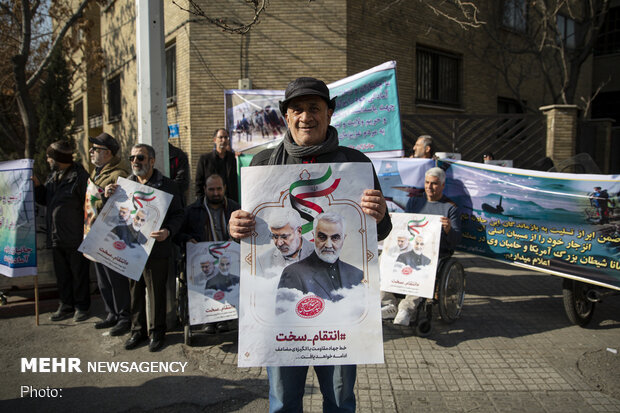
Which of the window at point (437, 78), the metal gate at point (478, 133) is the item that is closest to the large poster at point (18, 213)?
the metal gate at point (478, 133)

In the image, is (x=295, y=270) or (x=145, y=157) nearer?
(x=295, y=270)

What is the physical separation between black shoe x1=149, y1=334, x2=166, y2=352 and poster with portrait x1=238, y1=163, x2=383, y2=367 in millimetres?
2720

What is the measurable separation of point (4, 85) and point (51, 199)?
11.4 meters

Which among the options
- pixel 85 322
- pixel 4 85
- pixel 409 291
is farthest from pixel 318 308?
pixel 4 85

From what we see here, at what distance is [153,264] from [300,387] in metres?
2.63

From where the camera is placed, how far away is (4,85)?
13492 mm

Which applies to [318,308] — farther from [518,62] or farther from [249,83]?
[518,62]

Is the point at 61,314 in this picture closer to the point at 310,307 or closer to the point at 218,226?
the point at 218,226

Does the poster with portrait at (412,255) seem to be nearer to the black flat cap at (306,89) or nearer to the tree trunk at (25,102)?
the black flat cap at (306,89)

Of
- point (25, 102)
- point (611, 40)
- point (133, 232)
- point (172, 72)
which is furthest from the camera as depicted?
point (611, 40)

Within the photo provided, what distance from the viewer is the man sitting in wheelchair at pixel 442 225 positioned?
4.49m

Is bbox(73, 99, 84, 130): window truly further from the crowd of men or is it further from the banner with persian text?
the banner with persian text

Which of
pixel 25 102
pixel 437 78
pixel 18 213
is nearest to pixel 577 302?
pixel 18 213

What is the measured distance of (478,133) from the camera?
1075cm
